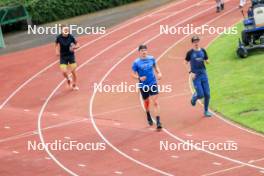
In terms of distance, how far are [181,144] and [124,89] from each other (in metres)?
6.73

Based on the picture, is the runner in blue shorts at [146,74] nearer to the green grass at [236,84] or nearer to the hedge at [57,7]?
the green grass at [236,84]

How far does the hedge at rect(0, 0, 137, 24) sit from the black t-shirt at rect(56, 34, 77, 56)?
15.8 metres

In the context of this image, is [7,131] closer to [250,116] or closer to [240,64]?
[250,116]

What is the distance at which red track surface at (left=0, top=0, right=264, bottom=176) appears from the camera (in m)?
14.8

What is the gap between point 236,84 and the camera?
69.0 ft
